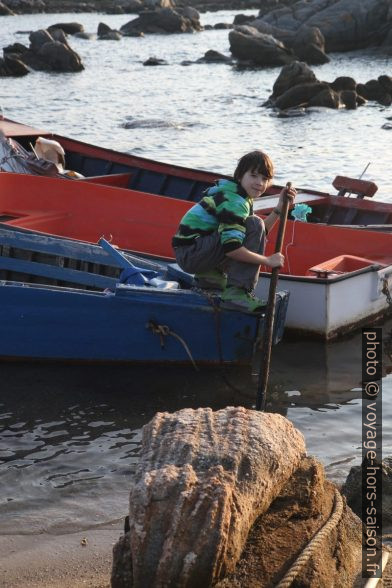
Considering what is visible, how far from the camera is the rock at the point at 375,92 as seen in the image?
29.9 m

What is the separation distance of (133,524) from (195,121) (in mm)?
22579

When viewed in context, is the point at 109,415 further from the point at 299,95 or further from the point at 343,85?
the point at 343,85

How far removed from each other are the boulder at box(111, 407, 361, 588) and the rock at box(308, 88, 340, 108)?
2388 centimetres

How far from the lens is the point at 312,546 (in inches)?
178

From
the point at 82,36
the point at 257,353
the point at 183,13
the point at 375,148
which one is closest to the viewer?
the point at 257,353

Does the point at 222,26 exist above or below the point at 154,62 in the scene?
above

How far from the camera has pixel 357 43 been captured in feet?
149

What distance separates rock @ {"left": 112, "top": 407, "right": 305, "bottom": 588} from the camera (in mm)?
4086

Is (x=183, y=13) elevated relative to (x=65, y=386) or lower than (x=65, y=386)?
elevated

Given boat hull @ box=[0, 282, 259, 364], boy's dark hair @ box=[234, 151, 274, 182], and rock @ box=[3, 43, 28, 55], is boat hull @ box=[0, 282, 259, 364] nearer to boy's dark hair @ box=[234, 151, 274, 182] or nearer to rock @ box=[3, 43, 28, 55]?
boy's dark hair @ box=[234, 151, 274, 182]

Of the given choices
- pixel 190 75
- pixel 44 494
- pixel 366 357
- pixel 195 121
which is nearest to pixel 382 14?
pixel 190 75

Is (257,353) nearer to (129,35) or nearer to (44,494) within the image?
(44,494)

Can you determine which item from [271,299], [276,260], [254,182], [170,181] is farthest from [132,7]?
[271,299]

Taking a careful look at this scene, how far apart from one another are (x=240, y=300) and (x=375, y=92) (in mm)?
23517
